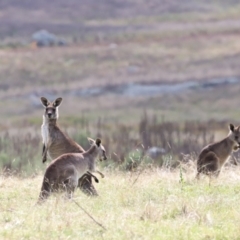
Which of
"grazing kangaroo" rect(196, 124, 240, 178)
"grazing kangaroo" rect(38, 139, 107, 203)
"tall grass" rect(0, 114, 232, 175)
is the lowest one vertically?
"tall grass" rect(0, 114, 232, 175)

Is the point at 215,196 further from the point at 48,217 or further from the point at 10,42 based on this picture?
the point at 10,42

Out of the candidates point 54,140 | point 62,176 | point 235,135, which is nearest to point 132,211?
point 62,176

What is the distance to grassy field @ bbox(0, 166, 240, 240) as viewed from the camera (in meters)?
8.91

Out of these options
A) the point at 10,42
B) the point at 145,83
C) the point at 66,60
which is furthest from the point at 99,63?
the point at 10,42

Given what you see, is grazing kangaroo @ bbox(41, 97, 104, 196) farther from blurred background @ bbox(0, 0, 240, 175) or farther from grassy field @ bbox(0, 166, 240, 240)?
blurred background @ bbox(0, 0, 240, 175)

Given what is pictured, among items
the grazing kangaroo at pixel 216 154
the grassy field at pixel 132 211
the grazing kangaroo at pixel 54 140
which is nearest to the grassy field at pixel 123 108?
the grassy field at pixel 132 211

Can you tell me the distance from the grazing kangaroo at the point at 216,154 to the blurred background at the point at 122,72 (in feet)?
21.9

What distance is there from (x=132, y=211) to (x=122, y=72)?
38609mm

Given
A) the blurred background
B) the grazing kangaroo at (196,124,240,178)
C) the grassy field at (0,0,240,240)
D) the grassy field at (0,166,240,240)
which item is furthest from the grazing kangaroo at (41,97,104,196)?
the blurred background

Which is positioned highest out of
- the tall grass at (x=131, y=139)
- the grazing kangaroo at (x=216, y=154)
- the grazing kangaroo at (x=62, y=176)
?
the grazing kangaroo at (x=62, y=176)

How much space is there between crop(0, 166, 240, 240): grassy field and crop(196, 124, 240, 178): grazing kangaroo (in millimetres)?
531

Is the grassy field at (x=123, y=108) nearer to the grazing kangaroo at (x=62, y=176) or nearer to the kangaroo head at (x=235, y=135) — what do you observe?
the grazing kangaroo at (x=62, y=176)

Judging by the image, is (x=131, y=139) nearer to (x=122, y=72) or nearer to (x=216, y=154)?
(x=216, y=154)

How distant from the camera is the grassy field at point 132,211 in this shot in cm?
891
